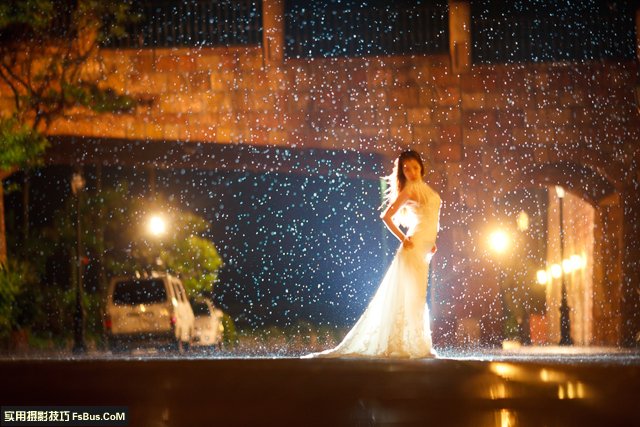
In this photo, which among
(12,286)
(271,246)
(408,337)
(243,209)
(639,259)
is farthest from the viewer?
(271,246)

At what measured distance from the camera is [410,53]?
72.1 feet

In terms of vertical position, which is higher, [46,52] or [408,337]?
[46,52]

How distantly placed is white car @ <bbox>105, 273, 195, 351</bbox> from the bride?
48.1 feet

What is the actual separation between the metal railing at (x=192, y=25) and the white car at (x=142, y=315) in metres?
5.51

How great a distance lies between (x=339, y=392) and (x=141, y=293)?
18593mm

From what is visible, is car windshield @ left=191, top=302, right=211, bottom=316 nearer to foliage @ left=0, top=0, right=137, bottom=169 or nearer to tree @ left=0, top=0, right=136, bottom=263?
tree @ left=0, top=0, right=136, bottom=263

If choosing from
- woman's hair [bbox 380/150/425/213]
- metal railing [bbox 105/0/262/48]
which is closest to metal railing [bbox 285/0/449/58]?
metal railing [bbox 105/0/262/48]

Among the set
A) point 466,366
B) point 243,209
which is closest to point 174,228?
point 243,209

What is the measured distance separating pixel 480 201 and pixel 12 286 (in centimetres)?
895

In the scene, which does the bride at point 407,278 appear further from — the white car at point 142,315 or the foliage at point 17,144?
the white car at point 142,315

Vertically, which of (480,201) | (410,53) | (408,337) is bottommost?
(408,337)

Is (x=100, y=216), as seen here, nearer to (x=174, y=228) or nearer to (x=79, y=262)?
(x=174, y=228)

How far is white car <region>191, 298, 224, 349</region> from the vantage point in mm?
30950

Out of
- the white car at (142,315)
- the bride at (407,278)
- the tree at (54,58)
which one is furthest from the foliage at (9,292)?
the bride at (407,278)
